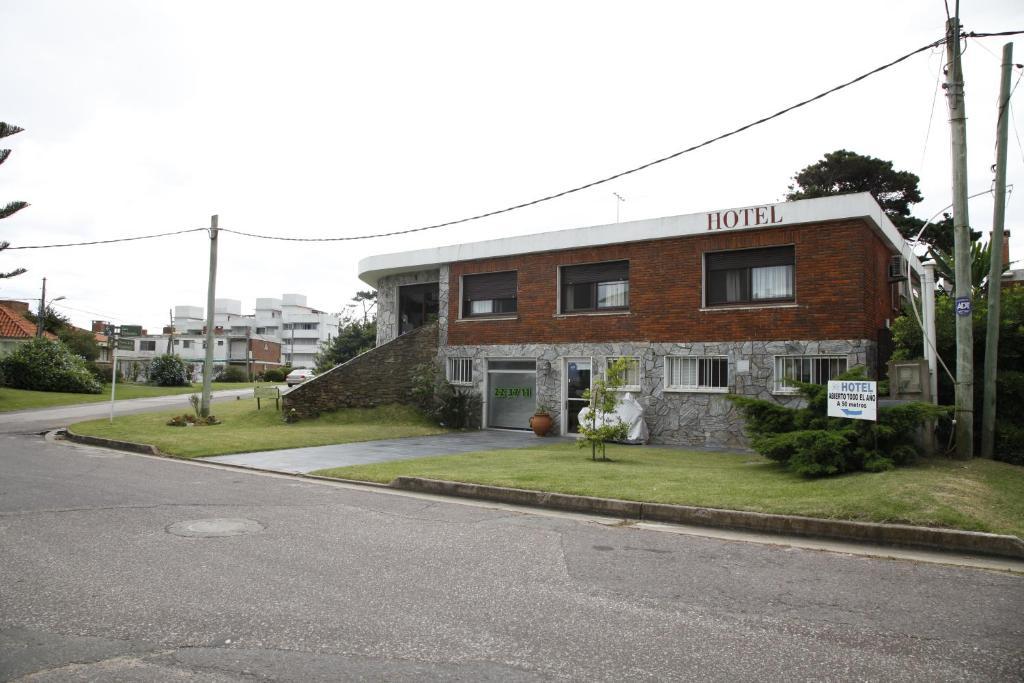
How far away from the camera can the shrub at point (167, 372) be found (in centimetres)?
4534

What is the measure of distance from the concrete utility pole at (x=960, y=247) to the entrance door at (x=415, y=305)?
58.5ft

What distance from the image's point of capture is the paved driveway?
13.5 meters

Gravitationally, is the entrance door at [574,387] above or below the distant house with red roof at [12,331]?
below

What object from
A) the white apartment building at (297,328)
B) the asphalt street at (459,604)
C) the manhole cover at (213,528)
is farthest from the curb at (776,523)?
the white apartment building at (297,328)

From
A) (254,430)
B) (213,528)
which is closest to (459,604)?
(213,528)

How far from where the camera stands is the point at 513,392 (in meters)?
21.8

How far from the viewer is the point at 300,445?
54.1ft

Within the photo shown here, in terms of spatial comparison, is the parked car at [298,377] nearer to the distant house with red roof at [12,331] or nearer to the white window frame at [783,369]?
the distant house with red roof at [12,331]

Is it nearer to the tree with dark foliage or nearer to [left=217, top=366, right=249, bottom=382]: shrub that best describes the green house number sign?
the tree with dark foliage

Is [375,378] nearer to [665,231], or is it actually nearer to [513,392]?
[513,392]

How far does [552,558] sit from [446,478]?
445 centimetres

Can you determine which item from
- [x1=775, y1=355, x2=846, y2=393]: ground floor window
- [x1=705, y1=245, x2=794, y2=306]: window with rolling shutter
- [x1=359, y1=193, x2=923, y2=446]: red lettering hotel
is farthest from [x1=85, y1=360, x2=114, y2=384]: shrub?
[x1=775, y1=355, x2=846, y2=393]: ground floor window

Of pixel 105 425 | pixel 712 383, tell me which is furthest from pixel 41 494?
pixel 712 383

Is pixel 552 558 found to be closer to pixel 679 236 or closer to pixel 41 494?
pixel 41 494
